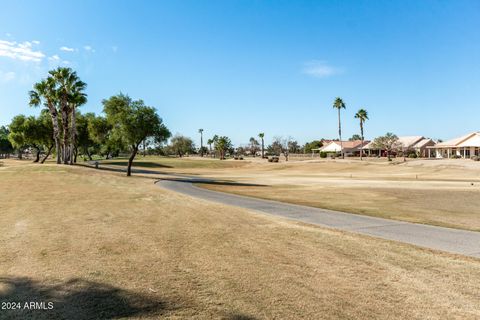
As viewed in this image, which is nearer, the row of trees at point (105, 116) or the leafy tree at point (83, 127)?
the row of trees at point (105, 116)

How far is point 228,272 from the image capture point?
7.09 m

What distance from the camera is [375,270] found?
7.32 metres

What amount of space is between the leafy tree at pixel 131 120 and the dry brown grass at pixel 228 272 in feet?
103

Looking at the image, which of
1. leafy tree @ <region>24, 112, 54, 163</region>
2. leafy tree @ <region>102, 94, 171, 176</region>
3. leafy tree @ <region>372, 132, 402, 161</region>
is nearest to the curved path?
leafy tree @ <region>102, 94, 171, 176</region>

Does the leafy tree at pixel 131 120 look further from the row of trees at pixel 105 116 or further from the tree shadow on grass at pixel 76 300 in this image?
the tree shadow on grass at pixel 76 300

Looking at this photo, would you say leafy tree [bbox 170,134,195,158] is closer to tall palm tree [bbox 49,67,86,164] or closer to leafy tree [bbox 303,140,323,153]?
leafy tree [bbox 303,140,323,153]

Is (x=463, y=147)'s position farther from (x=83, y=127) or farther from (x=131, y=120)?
(x=83, y=127)

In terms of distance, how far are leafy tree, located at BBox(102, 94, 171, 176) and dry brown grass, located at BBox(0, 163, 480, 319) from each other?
103ft

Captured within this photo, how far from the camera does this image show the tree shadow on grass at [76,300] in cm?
530

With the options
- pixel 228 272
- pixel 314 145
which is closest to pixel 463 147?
pixel 314 145

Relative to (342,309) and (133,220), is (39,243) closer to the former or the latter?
(133,220)

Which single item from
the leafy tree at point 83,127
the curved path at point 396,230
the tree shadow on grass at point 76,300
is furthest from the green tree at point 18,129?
the tree shadow on grass at point 76,300

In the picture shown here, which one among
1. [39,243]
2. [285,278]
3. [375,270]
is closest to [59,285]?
[39,243]

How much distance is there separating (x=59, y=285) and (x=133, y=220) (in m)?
6.58
